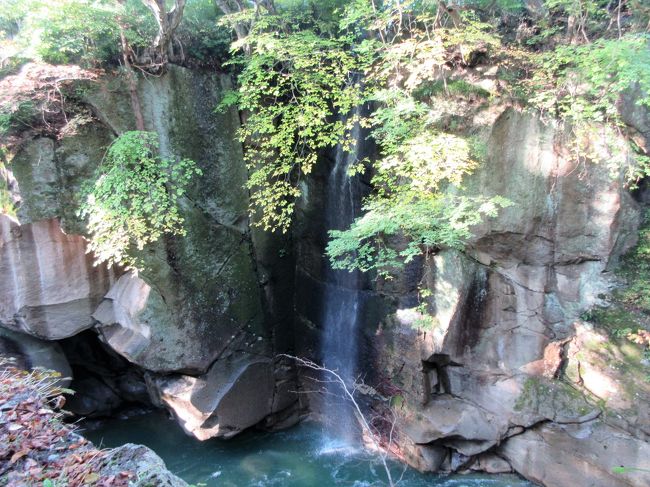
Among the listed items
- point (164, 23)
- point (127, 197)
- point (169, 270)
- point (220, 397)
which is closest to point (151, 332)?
point (169, 270)

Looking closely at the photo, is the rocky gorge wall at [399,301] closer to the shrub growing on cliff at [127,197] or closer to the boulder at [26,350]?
the boulder at [26,350]

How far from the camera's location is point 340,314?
8.84 meters

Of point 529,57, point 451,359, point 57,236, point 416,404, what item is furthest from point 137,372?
point 529,57

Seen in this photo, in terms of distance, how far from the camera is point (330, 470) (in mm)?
7906

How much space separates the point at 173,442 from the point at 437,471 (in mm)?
5351

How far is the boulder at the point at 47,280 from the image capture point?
7266 millimetres

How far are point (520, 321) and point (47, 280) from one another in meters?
8.29

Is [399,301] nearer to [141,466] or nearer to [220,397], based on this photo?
[220,397]

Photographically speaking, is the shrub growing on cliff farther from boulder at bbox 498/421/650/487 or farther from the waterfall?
boulder at bbox 498/421/650/487

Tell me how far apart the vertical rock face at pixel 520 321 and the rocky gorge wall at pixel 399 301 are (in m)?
0.02

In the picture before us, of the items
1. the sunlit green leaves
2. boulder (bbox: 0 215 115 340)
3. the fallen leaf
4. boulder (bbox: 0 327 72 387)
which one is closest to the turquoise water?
boulder (bbox: 0 327 72 387)

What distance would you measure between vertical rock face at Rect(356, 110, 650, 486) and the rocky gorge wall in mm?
24

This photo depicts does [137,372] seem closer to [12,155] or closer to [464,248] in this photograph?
[12,155]

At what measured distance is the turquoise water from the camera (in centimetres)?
751
